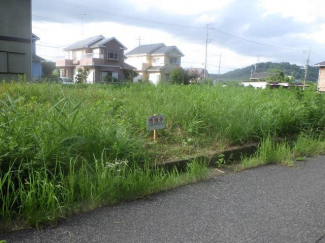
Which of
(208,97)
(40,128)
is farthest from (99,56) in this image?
(40,128)

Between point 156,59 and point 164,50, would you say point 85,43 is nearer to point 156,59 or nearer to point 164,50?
point 156,59

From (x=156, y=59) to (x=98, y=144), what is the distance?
39.9 metres

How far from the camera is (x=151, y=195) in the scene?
261 centimetres

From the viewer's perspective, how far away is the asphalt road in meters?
1.94

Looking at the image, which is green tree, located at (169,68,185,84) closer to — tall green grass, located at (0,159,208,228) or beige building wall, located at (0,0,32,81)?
beige building wall, located at (0,0,32,81)

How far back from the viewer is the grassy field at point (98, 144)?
2152mm

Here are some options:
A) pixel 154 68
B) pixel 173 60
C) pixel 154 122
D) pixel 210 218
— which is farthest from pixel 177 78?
pixel 173 60

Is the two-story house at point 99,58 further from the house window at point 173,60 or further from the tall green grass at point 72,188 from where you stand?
the tall green grass at point 72,188

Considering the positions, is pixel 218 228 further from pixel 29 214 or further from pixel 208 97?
pixel 208 97

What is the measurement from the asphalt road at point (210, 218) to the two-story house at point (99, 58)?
1220 inches

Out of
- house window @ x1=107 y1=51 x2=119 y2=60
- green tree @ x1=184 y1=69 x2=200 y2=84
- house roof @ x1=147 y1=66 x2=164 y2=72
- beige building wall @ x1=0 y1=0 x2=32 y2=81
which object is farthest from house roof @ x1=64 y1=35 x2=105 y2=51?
beige building wall @ x1=0 y1=0 x2=32 y2=81

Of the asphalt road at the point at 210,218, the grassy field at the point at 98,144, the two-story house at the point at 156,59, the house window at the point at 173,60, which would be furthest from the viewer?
the house window at the point at 173,60

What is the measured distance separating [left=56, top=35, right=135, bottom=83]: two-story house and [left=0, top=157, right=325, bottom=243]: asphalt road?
31.0 m

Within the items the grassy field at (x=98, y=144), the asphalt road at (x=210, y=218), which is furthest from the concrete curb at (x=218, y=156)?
the asphalt road at (x=210, y=218)
